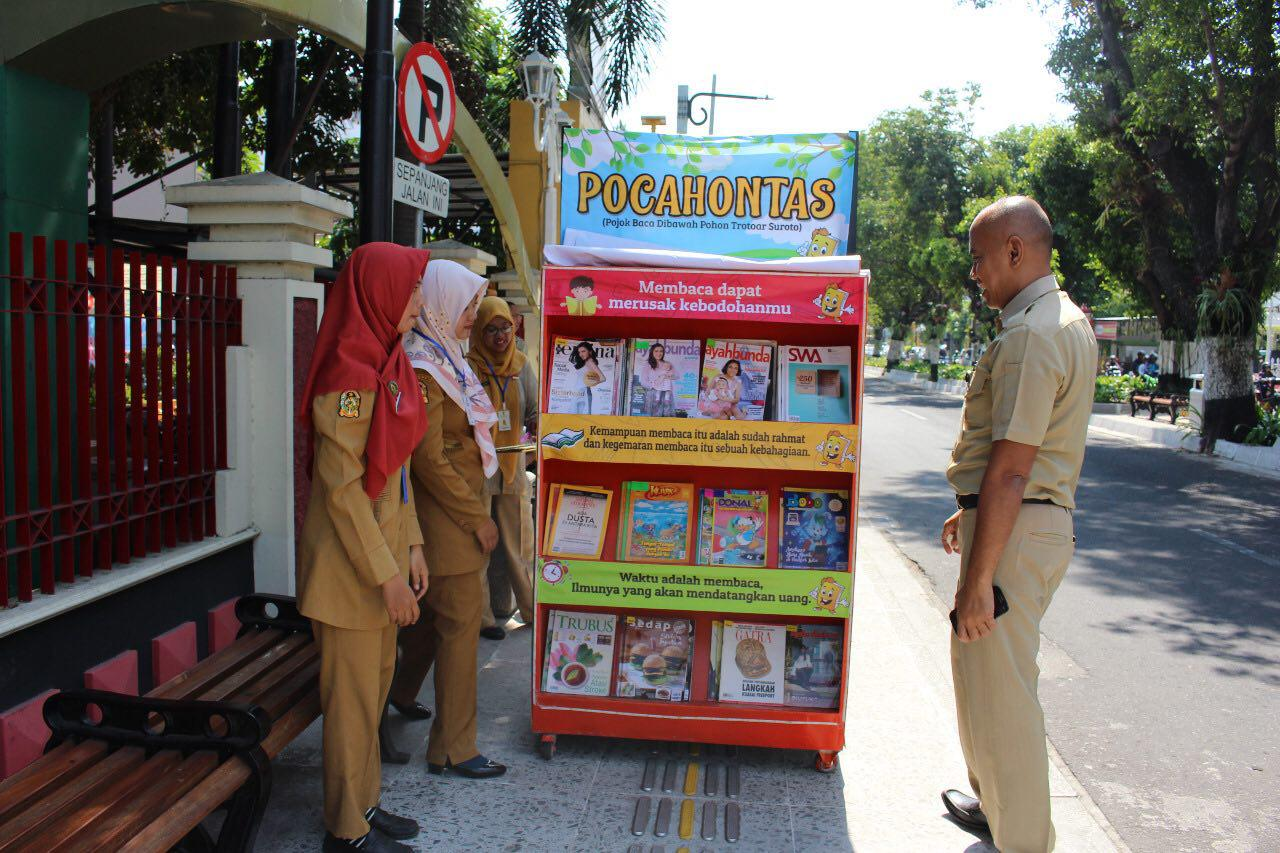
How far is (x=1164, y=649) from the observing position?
6.06 metres

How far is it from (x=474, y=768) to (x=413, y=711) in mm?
699

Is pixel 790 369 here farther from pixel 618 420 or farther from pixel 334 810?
pixel 334 810

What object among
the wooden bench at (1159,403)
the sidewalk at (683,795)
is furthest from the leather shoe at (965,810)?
the wooden bench at (1159,403)

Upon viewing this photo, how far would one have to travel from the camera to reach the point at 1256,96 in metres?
14.2

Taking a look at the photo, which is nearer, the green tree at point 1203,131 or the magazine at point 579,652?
the magazine at point 579,652

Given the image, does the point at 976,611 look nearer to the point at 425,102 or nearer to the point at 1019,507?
the point at 1019,507

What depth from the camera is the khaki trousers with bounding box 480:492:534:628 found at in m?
5.79

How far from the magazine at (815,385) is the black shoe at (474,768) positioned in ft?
6.03

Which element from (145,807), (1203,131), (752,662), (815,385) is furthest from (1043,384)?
(1203,131)

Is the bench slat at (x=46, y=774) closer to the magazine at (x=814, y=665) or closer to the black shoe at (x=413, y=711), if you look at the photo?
the black shoe at (x=413, y=711)

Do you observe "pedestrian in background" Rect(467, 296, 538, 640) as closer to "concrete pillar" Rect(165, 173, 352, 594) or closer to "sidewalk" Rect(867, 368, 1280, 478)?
"concrete pillar" Rect(165, 173, 352, 594)

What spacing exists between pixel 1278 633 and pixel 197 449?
6.63 metres

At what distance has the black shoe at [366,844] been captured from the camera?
3.17 meters

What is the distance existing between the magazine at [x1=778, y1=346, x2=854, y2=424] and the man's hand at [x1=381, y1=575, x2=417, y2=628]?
68.0 inches
